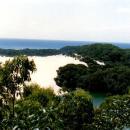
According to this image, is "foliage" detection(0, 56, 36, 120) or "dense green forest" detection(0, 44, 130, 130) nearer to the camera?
"dense green forest" detection(0, 44, 130, 130)

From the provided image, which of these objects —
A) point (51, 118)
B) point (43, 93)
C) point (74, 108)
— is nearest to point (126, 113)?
point (51, 118)

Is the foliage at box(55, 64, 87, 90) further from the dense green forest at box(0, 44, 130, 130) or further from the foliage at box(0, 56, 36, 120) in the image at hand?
the foliage at box(0, 56, 36, 120)

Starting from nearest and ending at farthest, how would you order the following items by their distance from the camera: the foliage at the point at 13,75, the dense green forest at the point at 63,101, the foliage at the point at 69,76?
the dense green forest at the point at 63,101, the foliage at the point at 13,75, the foliage at the point at 69,76

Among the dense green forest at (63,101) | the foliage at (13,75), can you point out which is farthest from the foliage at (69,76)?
the foliage at (13,75)

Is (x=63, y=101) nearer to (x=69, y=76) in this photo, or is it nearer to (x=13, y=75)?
(x=13, y=75)

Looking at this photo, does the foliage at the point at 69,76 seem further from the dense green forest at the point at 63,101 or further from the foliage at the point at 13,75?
the foliage at the point at 13,75

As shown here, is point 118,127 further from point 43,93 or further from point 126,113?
point 43,93

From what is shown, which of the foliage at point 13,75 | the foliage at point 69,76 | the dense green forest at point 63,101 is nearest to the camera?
the dense green forest at point 63,101

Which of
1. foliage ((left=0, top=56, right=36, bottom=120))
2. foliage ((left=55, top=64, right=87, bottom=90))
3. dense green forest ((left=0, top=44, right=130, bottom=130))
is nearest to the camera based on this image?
dense green forest ((left=0, top=44, right=130, bottom=130))

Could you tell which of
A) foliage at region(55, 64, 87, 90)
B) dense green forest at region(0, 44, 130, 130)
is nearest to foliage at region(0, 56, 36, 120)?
dense green forest at region(0, 44, 130, 130)
